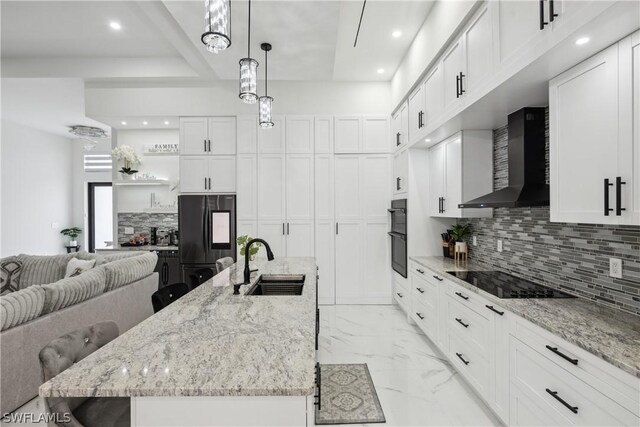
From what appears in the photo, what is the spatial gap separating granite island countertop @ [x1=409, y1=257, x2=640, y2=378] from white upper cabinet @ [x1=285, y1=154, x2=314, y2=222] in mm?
2898

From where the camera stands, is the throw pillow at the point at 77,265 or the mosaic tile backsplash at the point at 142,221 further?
the mosaic tile backsplash at the point at 142,221

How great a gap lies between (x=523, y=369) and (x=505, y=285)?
0.72 meters

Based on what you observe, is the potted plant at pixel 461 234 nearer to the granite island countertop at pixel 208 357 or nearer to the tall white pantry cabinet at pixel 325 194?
the tall white pantry cabinet at pixel 325 194

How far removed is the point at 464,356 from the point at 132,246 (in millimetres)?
5037

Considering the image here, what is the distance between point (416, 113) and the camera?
11.9 feet

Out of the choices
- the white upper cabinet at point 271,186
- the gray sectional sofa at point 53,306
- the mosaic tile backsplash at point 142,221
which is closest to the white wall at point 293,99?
the white upper cabinet at point 271,186

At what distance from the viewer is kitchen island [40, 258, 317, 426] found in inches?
35.3

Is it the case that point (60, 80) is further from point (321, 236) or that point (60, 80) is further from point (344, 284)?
point (344, 284)

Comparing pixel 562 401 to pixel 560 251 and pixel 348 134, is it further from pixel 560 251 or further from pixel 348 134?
pixel 348 134

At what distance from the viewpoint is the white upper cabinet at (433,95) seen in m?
2.91

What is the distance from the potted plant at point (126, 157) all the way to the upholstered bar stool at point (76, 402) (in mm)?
4572

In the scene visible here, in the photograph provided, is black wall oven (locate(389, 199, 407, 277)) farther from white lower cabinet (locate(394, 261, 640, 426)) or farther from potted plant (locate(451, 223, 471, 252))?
white lower cabinet (locate(394, 261, 640, 426))

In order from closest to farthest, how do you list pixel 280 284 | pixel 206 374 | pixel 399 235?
pixel 206 374, pixel 280 284, pixel 399 235

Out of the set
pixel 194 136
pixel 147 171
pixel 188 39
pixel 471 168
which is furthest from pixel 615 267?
pixel 147 171
